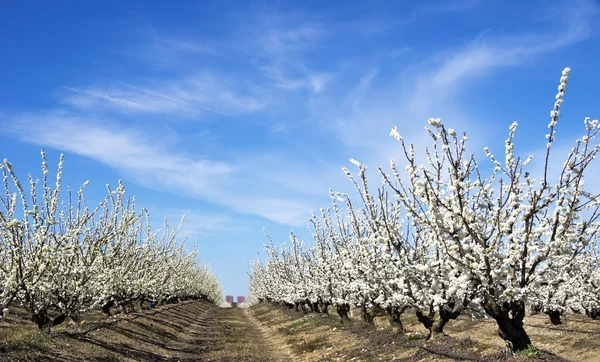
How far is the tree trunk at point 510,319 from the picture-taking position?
35.3ft

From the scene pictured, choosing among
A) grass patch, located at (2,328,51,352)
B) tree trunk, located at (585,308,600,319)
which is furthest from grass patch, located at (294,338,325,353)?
tree trunk, located at (585,308,600,319)

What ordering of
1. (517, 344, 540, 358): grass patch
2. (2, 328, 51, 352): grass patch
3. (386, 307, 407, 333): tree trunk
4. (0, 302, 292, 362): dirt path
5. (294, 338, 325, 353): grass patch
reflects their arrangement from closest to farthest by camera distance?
1. (517, 344, 540, 358): grass patch
2. (2, 328, 51, 352): grass patch
3. (0, 302, 292, 362): dirt path
4. (386, 307, 407, 333): tree trunk
5. (294, 338, 325, 353): grass patch

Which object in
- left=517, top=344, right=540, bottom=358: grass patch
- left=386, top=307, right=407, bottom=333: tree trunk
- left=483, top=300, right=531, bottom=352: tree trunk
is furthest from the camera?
left=386, top=307, right=407, bottom=333: tree trunk

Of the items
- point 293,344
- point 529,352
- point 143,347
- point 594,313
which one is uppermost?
point 594,313

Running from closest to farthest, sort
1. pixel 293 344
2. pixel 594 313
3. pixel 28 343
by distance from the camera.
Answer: pixel 28 343, pixel 293 344, pixel 594 313

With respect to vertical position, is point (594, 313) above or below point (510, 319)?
above

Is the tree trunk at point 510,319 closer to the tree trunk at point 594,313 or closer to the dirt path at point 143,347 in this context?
the dirt path at point 143,347

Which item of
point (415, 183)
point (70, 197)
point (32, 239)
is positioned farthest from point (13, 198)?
point (415, 183)

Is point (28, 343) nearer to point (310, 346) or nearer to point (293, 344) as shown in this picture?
point (310, 346)

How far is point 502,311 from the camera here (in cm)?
1077

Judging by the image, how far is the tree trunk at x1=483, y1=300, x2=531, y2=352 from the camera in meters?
10.8

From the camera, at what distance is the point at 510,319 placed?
1116 centimetres

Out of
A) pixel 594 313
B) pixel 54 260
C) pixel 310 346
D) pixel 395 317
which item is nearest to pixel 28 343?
pixel 54 260

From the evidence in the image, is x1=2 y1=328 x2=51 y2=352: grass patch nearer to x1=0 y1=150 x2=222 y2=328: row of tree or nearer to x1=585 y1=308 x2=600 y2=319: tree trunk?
x1=0 y1=150 x2=222 y2=328: row of tree
